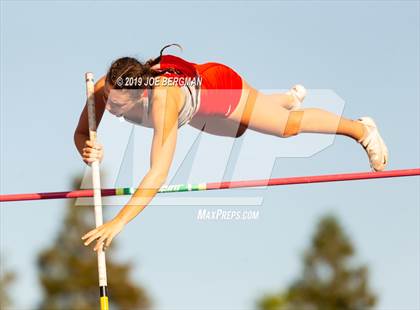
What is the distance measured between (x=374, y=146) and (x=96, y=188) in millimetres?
2263

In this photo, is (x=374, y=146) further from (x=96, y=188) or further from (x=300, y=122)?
(x=96, y=188)

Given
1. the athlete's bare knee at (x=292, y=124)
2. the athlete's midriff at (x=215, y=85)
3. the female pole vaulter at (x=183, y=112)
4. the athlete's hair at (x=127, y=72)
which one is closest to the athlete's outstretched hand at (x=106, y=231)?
the female pole vaulter at (x=183, y=112)

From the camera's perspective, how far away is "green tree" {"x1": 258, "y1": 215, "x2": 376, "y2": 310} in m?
38.4

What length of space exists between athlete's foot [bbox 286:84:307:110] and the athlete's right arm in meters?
1.46

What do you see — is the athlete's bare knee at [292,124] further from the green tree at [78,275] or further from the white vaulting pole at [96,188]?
the green tree at [78,275]

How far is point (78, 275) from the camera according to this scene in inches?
1467

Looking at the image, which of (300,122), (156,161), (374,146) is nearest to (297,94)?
(300,122)

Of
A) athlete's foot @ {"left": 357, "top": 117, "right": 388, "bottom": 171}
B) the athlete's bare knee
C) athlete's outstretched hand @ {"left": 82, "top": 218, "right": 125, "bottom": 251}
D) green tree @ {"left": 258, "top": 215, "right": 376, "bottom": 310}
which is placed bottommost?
green tree @ {"left": 258, "top": 215, "right": 376, "bottom": 310}

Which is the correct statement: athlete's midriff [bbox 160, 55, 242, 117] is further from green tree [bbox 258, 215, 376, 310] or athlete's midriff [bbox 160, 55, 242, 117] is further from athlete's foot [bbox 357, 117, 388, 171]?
green tree [bbox 258, 215, 376, 310]

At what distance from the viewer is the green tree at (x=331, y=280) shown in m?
38.4

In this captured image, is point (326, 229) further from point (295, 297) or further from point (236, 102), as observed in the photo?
point (236, 102)

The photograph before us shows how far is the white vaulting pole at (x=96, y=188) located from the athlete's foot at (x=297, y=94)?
1.58m

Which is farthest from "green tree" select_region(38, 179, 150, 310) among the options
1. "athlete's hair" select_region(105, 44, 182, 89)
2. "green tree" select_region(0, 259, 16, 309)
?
"athlete's hair" select_region(105, 44, 182, 89)

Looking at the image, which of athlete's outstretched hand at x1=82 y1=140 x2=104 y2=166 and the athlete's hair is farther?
athlete's outstretched hand at x1=82 y1=140 x2=104 y2=166
